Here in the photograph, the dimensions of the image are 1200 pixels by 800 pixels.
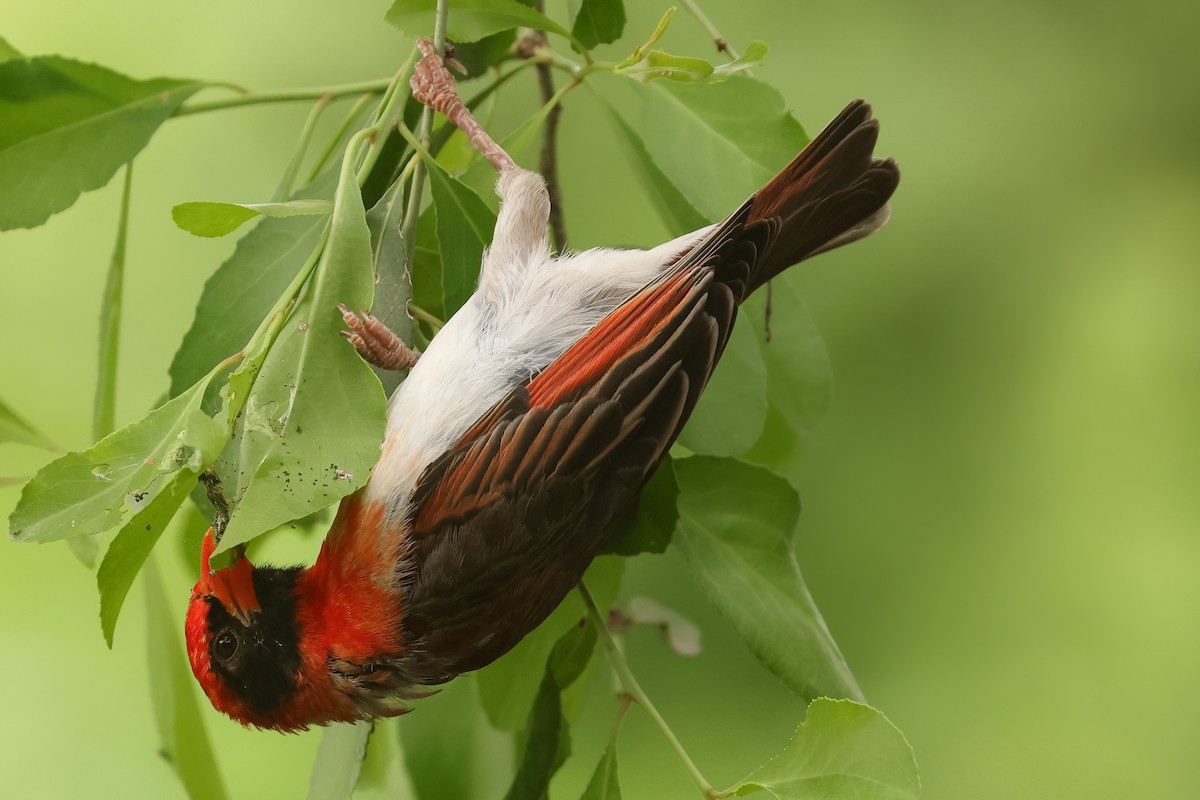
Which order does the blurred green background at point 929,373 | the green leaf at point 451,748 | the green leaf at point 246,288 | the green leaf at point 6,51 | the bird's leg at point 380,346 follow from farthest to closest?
the blurred green background at point 929,373 → the green leaf at point 451,748 → the green leaf at point 6,51 → the green leaf at point 246,288 → the bird's leg at point 380,346

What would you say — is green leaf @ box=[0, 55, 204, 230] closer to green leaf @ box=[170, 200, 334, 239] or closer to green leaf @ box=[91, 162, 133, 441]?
green leaf @ box=[91, 162, 133, 441]

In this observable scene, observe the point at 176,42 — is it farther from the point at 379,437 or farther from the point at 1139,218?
the point at 1139,218

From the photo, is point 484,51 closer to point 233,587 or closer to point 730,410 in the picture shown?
point 730,410

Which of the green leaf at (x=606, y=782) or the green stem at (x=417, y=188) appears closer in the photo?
the green stem at (x=417, y=188)

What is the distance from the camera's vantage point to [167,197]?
3.89m

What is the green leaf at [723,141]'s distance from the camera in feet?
5.56

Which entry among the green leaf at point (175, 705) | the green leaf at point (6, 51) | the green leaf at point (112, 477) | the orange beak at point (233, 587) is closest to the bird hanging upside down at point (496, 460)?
the orange beak at point (233, 587)

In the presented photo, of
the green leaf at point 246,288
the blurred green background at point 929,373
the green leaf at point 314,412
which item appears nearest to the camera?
the green leaf at point 314,412

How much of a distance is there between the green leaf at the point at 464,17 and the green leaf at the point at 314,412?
0.95 ft

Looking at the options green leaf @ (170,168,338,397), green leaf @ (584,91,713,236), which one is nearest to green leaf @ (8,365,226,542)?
green leaf @ (170,168,338,397)

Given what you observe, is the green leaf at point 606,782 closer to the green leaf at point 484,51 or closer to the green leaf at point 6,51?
the green leaf at point 484,51

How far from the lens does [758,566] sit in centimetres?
174

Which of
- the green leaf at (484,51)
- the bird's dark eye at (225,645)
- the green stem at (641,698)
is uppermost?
the green leaf at (484,51)

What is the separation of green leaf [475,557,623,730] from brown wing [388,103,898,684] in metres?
0.17
